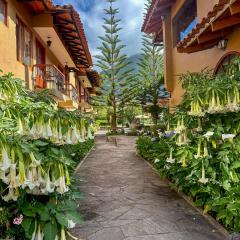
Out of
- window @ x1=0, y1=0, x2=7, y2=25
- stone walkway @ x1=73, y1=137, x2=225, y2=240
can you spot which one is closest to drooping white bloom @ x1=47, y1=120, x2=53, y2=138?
stone walkway @ x1=73, y1=137, x2=225, y2=240

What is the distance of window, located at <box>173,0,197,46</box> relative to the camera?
1108cm

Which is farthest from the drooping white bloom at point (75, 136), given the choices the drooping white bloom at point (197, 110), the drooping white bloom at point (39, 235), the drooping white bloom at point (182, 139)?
the drooping white bloom at point (182, 139)

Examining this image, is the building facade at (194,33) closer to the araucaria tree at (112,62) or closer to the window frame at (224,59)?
the window frame at (224,59)

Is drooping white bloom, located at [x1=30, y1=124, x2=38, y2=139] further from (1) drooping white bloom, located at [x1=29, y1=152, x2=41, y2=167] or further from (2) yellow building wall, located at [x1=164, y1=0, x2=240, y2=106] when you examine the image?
(2) yellow building wall, located at [x1=164, y1=0, x2=240, y2=106]

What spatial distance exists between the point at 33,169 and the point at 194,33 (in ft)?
17.1

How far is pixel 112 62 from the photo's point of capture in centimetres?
2928

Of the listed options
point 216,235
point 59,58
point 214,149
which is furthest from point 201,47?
point 59,58

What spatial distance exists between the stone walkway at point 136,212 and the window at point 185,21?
18.1 ft

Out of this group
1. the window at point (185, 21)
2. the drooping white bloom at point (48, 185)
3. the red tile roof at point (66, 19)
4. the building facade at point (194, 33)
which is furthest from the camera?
the window at point (185, 21)

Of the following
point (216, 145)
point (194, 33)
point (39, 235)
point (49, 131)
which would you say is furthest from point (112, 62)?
point (39, 235)

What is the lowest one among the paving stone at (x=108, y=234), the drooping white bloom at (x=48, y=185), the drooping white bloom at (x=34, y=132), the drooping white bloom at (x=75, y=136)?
the paving stone at (x=108, y=234)

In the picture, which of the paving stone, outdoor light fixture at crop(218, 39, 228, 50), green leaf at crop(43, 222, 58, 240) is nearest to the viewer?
green leaf at crop(43, 222, 58, 240)

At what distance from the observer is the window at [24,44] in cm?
1021

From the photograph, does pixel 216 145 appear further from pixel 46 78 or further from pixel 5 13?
pixel 46 78
